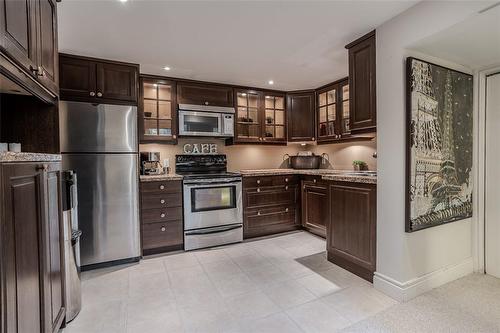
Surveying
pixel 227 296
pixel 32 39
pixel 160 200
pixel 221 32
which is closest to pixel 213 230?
pixel 160 200

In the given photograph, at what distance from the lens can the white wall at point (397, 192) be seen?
1992mm

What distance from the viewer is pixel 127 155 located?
2812mm

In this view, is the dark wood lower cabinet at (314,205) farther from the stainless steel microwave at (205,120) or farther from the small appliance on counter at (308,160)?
the stainless steel microwave at (205,120)

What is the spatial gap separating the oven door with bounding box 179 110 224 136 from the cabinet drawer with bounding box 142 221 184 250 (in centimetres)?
127

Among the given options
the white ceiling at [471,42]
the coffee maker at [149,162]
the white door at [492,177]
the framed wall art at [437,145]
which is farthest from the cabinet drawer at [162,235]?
the white door at [492,177]

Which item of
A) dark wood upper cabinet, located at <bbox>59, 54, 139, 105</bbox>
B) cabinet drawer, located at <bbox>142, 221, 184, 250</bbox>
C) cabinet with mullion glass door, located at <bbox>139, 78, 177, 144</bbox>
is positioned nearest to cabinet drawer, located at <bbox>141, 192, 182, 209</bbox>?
cabinet drawer, located at <bbox>142, 221, 184, 250</bbox>

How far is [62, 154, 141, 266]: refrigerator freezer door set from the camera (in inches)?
104

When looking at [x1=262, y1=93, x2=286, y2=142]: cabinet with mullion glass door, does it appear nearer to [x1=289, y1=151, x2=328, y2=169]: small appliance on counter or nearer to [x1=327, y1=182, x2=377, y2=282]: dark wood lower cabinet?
[x1=289, y1=151, x2=328, y2=169]: small appliance on counter

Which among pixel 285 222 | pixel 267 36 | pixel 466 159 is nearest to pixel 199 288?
pixel 285 222

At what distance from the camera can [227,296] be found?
2131 millimetres

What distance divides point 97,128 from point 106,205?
2.78ft

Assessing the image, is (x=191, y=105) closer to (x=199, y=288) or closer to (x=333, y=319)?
(x=199, y=288)

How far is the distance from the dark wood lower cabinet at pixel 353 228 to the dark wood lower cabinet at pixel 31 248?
2.40 m

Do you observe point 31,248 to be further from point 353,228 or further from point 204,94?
point 204,94
